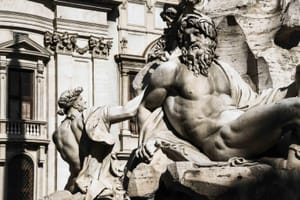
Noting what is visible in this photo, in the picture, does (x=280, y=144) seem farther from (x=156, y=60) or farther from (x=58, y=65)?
(x=58, y=65)

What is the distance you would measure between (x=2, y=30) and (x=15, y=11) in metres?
0.74

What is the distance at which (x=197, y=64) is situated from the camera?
533cm

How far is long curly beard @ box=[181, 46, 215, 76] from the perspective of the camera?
17.5ft

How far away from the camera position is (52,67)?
23.3 meters

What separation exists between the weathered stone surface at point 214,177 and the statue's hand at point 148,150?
17.7 inches

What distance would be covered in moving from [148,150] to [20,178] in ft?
55.2

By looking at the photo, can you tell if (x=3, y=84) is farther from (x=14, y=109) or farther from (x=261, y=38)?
(x=261, y=38)

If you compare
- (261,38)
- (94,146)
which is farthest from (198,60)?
(261,38)

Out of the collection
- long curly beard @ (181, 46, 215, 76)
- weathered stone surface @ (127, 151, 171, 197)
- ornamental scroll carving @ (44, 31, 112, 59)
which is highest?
ornamental scroll carving @ (44, 31, 112, 59)

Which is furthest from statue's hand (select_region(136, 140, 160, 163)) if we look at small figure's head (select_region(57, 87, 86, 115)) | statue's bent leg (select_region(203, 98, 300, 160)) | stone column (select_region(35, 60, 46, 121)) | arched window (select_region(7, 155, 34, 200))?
stone column (select_region(35, 60, 46, 121))

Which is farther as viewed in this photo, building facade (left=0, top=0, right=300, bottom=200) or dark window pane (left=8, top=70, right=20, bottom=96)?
dark window pane (left=8, top=70, right=20, bottom=96)

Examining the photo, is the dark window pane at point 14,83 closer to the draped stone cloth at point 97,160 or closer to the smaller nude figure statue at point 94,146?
the smaller nude figure statue at point 94,146

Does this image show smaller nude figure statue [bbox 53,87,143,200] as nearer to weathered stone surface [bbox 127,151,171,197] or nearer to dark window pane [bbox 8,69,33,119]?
weathered stone surface [bbox 127,151,171,197]

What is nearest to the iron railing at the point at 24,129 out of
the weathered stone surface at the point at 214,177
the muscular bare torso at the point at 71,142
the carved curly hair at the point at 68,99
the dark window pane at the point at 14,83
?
the dark window pane at the point at 14,83
